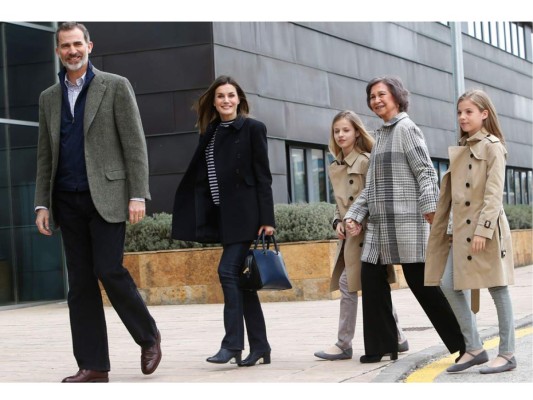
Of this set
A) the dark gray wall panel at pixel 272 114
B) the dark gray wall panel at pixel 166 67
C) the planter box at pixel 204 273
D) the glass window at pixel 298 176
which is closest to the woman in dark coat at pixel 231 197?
the planter box at pixel 204 273

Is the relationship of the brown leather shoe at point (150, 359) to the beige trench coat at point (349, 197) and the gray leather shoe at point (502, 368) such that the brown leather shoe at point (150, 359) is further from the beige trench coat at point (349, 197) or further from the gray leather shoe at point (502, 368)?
the gray leather shoe at point (502, 368)

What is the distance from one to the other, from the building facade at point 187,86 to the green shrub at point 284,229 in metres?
1.71

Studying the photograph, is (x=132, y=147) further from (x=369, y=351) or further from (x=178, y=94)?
(x=178, y=94)

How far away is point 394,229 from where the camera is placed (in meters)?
7.27

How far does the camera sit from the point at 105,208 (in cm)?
660

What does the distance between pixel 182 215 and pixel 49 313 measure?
7233mm

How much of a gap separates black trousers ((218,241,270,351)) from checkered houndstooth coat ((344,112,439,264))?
775 mm

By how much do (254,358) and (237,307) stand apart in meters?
0.37

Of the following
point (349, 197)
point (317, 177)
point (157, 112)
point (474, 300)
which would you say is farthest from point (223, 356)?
point (317, 177)

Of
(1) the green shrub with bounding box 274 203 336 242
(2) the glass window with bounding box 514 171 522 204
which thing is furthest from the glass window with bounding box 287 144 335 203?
(2) the glass window with bounding box 514 171 522 204

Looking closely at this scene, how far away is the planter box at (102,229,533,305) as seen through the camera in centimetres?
1432

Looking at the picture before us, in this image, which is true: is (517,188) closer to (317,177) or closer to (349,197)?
(317,177)
